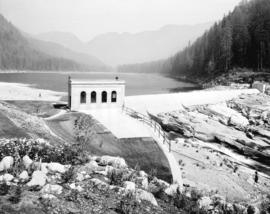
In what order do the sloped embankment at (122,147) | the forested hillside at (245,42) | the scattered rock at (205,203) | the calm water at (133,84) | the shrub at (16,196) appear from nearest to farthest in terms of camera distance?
the shrub at (16,196) → the scattered rock at (205,203) → the sloped embankment at (122,147) → the calm water at (133,84) → the forested hillside at (245,42)

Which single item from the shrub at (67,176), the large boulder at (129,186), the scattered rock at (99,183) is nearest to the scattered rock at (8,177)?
the shrub at (67,176)

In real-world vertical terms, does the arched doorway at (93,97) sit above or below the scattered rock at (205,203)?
above

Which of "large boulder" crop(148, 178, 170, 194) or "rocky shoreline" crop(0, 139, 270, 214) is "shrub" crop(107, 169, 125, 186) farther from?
"large boulder" crop(148, 178, 170, 194)

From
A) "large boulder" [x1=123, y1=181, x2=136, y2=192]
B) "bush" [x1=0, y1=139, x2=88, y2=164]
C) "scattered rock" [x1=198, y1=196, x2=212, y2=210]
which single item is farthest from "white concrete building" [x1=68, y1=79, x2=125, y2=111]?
"scattered rock" [x1=198, y1=196, x2=212, y2=210]

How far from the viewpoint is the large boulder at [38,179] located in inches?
305

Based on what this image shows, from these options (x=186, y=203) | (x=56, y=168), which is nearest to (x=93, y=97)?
(x=56, y=168)

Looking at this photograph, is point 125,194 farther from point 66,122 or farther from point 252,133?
point 252,133

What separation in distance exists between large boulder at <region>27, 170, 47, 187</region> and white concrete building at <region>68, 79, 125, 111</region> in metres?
16.9

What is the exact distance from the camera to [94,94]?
25.9 m

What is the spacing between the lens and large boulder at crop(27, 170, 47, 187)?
25.4ft

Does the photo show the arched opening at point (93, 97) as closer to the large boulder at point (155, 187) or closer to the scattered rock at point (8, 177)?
the large boulder at point (155, 187)

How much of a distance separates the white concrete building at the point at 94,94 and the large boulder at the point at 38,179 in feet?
55.5

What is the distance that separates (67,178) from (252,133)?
90.7ft

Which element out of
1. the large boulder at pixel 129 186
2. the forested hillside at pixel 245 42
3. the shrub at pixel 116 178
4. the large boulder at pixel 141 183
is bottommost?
the large boulder at pixel 141 183
